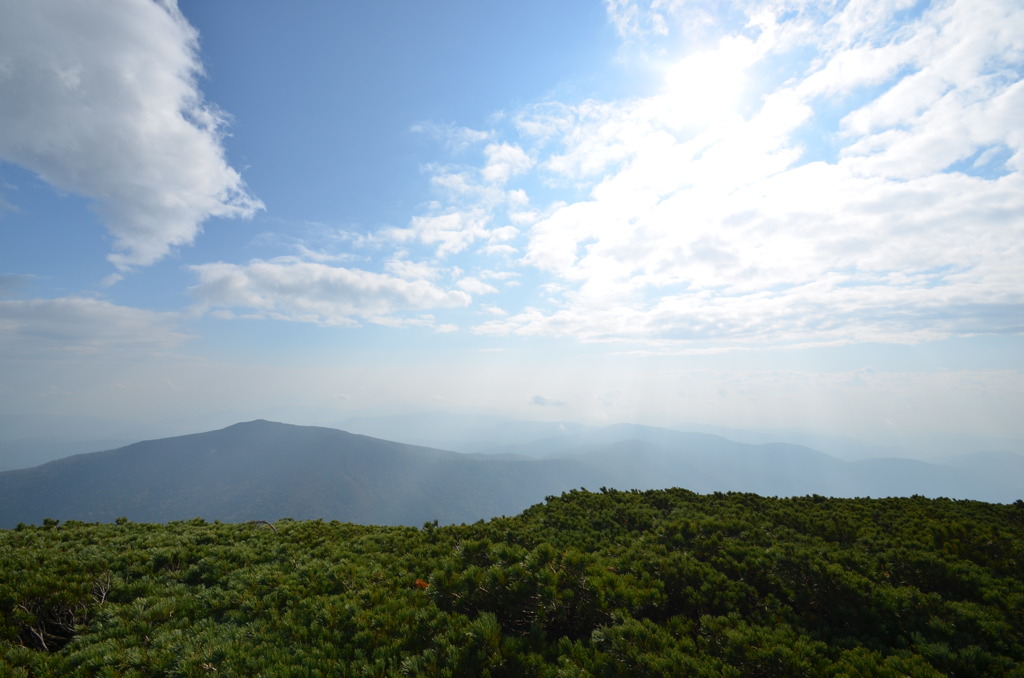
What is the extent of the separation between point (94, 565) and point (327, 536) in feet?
22.5

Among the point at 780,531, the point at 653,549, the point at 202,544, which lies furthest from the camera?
the point at 202,544

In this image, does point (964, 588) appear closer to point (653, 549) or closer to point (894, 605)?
point (894, 605)

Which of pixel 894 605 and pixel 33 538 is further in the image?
pixel 33 538

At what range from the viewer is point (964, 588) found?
9562mm

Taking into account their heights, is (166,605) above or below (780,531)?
below

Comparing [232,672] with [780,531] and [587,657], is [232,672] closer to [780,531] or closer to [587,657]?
[587,657]

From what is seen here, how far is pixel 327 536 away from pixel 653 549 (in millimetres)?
12575

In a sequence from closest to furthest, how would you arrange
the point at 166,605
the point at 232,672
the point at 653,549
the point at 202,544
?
the point at 232,672
the point at 166,605
the point at 653,549
the point at 202,544

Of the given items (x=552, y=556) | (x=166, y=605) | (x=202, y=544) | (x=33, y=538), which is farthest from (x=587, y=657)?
(x=33, y=538)

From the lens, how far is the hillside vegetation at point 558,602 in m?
7.84

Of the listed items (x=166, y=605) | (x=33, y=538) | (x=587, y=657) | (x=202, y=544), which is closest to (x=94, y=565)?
(x=202, y=544)

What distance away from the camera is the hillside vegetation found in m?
7.84

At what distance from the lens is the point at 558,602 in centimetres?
964

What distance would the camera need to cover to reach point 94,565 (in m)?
12.9
